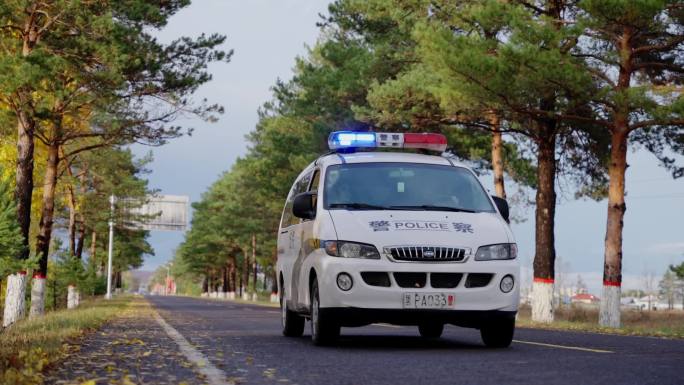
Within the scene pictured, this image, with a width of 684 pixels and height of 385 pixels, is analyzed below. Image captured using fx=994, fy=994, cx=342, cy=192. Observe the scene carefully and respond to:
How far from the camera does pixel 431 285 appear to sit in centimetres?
1002

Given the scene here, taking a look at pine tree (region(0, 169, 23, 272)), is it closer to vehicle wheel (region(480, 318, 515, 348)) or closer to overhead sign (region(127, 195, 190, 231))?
vehicle wheel (region(480, 318, 515, 348))

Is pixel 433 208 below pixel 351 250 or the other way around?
the other way around

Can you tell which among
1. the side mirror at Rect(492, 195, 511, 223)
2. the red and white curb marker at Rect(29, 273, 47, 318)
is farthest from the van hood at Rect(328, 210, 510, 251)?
the red and white curb marker at Rect(29, 273, 47, 318)

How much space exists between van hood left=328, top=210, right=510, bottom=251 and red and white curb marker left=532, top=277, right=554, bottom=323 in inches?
565

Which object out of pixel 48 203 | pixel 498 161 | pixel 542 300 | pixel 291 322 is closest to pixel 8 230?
pixel 291 322

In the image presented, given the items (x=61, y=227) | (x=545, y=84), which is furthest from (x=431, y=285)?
(x=61, y=227)

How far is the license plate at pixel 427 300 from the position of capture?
32.8 feet

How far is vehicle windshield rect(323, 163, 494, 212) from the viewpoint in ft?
35.8

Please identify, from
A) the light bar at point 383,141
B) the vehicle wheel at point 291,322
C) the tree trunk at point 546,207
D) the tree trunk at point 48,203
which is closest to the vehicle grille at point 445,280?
the light bar at point 383,141

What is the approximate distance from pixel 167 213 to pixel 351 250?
60435 millimetres

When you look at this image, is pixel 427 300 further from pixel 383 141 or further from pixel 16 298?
pixel 16 298

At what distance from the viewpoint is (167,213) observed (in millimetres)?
69312

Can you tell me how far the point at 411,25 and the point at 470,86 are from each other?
250 inches

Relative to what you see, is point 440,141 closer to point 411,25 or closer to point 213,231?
point 411,25
